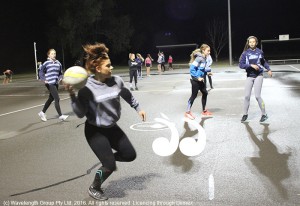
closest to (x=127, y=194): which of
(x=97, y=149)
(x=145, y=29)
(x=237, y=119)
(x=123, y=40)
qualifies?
(x=97, y=149)

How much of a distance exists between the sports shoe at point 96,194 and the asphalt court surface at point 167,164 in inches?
2.8

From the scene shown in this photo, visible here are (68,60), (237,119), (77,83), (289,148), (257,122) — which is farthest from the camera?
(68,60)

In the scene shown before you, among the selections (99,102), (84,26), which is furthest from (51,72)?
(84,26)

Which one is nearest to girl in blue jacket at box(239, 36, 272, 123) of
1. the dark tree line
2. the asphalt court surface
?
the asphalt court surface

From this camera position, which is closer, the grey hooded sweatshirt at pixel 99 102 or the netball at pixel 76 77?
the netball at pixel 76 77

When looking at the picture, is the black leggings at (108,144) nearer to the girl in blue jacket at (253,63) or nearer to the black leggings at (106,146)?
the black leggings at (106,146)

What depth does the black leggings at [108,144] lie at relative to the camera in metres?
4.43

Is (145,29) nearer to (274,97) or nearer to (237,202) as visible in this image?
(274,97)

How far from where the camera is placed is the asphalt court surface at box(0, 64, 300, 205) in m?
4.64

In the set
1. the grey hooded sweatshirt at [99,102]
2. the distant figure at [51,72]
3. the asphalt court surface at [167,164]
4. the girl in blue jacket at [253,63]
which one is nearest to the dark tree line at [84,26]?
the distant figure at [51,72]

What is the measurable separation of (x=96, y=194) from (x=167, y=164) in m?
1.66

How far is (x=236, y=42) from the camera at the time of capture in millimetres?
71000

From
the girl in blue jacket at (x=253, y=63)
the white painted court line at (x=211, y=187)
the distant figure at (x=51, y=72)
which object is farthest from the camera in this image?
the distant figure at (x=51, y=72)

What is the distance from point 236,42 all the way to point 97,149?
69.6 metres
